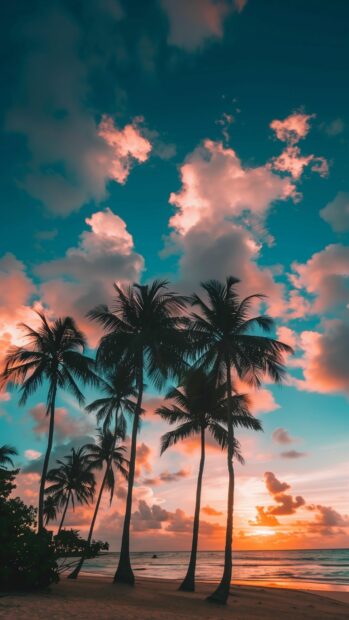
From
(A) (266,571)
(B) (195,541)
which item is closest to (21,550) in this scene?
(B) (195,541)

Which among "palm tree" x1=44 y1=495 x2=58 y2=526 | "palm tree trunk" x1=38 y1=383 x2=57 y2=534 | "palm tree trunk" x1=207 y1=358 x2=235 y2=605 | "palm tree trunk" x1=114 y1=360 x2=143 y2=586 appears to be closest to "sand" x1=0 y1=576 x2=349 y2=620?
"palm tree trunk" x1=207 y1=358 x2=235 y2=605

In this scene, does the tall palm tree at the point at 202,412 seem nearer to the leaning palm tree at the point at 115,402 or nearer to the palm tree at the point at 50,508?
the leaning palm tree at the point at 115,402

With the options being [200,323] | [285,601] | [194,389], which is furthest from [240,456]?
[200,323]

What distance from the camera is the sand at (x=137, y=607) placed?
923cm

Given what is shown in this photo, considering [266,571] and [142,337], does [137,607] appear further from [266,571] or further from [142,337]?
[266,571]

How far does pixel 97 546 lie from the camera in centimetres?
1512

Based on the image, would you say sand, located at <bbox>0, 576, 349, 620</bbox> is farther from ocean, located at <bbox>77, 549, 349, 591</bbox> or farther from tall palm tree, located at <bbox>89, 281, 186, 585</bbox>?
ocean, located at <bbox>77, 549, 349, 591</bbox>

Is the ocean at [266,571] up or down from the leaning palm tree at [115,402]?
down

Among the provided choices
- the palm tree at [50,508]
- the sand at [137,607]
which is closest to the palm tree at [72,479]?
the palm tree at [50,508]

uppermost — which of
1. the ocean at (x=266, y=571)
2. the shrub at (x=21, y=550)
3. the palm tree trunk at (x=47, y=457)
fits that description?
the palm tree trunk at (x=47, y=457)

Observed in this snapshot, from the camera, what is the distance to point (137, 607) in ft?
38.4

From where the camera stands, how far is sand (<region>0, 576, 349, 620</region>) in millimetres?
9227

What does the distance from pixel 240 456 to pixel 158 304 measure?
9.52 m

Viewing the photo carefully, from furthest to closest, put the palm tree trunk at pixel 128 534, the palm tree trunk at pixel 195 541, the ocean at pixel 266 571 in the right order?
the ocean at pixel 266 571, the palm tree trunk at pixel 195 541, the palm tree trunk at pixel 128 534
